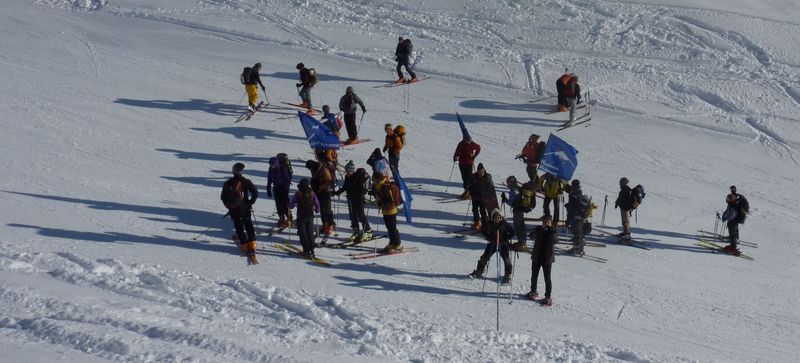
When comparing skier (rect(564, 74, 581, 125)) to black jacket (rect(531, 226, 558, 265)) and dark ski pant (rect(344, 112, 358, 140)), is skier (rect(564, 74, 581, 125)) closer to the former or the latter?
dark ski pant (rect(344, 112, 358, 140))

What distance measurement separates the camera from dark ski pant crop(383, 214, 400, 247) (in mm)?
13547

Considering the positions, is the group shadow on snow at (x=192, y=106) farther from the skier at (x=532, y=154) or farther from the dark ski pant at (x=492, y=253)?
the dark ski pant at (x=492, y=253)

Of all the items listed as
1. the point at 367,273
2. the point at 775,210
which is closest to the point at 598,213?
the point at 775,210

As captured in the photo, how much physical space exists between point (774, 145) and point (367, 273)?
12.6m

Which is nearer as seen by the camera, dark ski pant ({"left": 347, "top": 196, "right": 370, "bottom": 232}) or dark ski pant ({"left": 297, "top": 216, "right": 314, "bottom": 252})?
dark ski pant ({"left": 297, "top": 216, "right": 314, "bottom": 252})

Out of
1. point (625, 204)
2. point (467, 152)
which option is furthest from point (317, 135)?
point (625, 204)

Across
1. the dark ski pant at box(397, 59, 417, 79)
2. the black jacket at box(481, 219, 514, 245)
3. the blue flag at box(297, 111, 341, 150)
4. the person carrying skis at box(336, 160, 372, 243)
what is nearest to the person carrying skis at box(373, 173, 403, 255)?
the person carrying skis at box(336, 160, 372, 243)

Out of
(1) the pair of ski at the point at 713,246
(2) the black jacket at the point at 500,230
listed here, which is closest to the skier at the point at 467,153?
(2) the black jacket at the point at 500,230

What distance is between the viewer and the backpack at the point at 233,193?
42.2ft

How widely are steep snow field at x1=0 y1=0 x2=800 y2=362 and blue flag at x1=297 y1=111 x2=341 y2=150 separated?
119cm

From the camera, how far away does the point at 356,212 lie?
14180 millimetres

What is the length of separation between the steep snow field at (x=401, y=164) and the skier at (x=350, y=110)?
45 cm

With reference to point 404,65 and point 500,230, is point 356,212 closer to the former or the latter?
point 500,230

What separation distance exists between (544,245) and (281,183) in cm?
447
